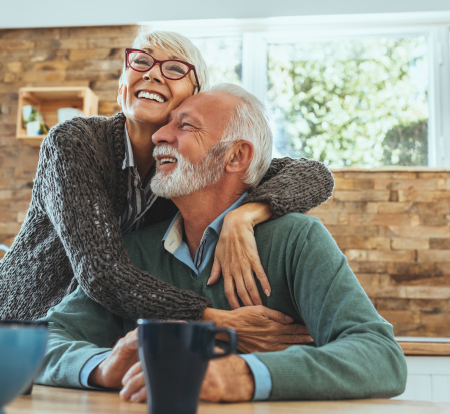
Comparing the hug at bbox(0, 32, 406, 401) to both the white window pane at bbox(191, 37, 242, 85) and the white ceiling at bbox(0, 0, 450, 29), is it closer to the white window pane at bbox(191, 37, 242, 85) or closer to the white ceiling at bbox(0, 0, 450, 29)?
the white ceiling at bbox(0, 0, 450, 29)

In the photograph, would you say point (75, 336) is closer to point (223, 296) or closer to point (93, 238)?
point (93, 238)

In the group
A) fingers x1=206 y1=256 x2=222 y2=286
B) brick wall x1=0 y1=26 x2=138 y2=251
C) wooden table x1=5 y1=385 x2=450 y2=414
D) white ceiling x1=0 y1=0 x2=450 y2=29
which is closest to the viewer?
wooden table x1=5 y1=385 x2=450 y2=414

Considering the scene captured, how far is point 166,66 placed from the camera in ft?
4.47

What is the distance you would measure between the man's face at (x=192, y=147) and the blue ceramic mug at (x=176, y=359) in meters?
0.76

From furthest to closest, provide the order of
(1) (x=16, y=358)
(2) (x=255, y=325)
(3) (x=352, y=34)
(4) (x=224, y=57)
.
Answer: (4) (x=224, y=57) → (3) (x=352, y=34) → (2) (x=255, y=325) → (1) (x=16, y=358)

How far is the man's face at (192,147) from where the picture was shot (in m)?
1.24

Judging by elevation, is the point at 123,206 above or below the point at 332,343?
above

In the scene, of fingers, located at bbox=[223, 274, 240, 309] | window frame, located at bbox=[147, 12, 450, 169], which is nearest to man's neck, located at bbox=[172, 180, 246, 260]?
fingers, located at bbox=[223, 274, 240, 309]

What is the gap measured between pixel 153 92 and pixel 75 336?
0.68m

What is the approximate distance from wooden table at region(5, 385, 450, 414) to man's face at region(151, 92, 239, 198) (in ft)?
2.11

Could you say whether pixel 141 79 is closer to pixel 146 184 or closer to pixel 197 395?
pixel 146 184

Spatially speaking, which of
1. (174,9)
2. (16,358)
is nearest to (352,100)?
(174,9)

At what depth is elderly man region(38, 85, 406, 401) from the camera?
2.16 feet

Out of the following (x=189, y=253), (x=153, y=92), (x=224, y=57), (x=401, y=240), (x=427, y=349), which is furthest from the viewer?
(x=224, y=57)
